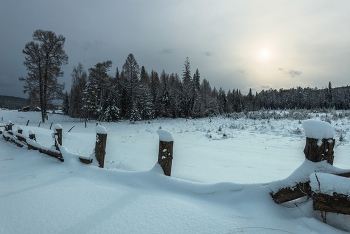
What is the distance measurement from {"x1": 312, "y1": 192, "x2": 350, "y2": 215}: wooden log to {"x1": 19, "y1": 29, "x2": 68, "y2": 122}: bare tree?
25290 millimetres

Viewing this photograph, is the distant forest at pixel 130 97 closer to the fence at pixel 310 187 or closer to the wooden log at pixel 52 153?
the wooden log at pixel 52 153

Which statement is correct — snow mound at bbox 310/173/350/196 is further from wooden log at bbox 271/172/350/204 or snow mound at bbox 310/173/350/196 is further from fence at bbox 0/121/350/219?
wooden log at bbox 271/172/350/204

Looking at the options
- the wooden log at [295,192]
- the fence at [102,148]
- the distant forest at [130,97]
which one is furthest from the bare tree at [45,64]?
the wooden log at [295,192]

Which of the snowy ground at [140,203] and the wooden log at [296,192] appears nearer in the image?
the snowy ground at [140,203]

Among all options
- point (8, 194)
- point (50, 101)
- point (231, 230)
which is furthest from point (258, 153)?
point (50, 101)

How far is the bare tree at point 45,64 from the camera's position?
717 inches

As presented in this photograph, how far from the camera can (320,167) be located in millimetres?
1831

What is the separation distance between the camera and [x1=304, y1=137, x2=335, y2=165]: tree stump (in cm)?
181

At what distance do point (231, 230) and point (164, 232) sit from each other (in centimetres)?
71

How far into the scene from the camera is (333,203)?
4.99 ft

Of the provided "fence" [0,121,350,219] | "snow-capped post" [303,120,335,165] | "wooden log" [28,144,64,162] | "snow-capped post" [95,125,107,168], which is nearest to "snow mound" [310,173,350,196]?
"fence" [0,121,350,219]

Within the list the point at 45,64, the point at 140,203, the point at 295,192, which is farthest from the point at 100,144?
the point at 45,64

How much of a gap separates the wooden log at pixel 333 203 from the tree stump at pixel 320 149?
45 centimetres

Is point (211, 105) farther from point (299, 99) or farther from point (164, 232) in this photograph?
point (299, 99)
